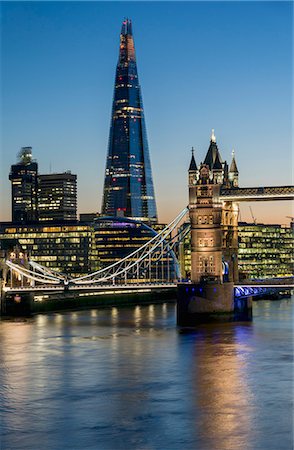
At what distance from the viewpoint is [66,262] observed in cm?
16075

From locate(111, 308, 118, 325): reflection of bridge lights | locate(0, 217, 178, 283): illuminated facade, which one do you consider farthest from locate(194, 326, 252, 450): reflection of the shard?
locate(0, 217, 178, 283): illuminated facade

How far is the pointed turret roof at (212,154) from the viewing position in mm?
86688

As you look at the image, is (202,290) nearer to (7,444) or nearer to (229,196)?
(229,196)

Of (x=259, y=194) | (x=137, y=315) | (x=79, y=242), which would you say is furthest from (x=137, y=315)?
(x=79, y=242)

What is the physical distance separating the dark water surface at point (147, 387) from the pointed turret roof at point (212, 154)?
15.6 metres

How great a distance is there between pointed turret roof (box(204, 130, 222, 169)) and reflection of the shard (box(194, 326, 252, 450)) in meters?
21.0

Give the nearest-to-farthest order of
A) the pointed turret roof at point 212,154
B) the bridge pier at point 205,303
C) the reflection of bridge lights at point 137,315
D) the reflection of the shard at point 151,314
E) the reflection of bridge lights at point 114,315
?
1. the bridge pier at point 205,303
2. the reflection of bridge lights at point 137,315
3. the reflection of the shard at point 151,314
4. the reflection of bridge lights at point 114,315
5. the pointed turret roof at point 212,154

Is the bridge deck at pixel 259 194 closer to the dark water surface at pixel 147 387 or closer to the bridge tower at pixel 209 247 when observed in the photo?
the bridge tower at pixel 209 247

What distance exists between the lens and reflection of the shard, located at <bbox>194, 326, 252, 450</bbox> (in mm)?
39094

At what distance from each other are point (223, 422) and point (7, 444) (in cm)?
899

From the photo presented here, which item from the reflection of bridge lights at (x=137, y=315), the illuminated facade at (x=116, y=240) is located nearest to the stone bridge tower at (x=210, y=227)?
the reflection of bridge lights at (x=137, y=315)

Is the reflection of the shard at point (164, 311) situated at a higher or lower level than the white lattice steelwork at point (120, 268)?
lower

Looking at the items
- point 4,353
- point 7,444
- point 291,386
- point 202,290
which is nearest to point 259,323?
point 202,290

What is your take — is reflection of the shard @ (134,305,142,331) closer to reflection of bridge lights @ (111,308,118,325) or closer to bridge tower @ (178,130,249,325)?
reflection of bridge lights @ (111,308,118,325)
